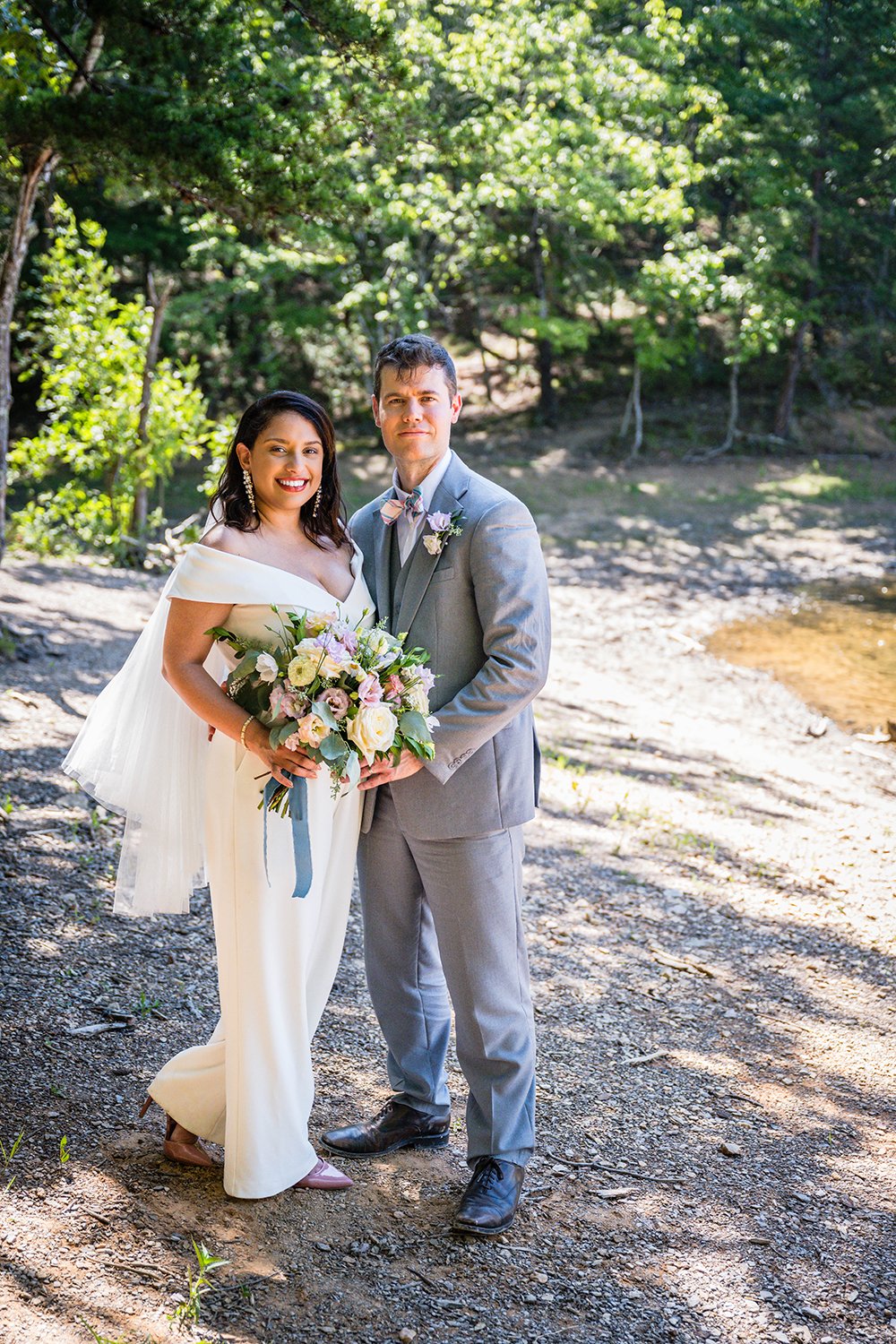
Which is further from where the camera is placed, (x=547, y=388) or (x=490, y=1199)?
(x=547, y=388)

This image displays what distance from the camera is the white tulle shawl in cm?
342

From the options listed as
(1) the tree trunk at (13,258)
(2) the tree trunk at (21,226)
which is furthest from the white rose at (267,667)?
(1) the tree trunk at (13,258)

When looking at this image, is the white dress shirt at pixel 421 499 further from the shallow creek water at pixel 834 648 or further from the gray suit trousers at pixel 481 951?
the shallow creek water at pixel 834 648

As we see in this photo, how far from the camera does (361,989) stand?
485 centimetres

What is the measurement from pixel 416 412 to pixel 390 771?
1.00m

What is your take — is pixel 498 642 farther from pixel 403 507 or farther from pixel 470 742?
pixel 403 507

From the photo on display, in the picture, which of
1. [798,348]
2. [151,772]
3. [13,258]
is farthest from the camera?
[798,348]

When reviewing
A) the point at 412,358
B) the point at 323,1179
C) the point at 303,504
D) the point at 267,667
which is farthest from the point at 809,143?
the point at 323,1179

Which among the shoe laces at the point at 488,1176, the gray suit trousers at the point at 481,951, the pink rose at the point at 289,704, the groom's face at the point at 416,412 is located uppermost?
the groom's face at the point at 416,412

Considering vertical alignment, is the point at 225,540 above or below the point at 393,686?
above

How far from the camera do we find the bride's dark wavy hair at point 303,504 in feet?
10.6

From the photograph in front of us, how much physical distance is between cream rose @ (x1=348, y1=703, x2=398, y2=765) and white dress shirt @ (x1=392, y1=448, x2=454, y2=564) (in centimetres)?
65

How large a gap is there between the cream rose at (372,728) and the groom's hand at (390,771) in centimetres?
19

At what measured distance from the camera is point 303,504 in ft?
11.1
